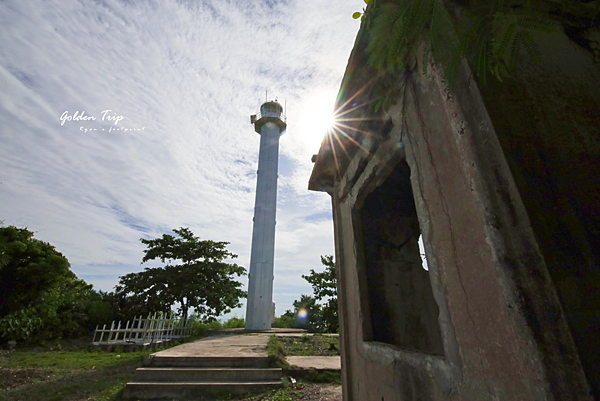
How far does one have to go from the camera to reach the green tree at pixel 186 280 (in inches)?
592

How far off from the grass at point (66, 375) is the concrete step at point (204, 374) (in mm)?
519

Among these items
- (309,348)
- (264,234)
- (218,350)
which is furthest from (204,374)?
(264,234)

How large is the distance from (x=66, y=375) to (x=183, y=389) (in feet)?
11.3

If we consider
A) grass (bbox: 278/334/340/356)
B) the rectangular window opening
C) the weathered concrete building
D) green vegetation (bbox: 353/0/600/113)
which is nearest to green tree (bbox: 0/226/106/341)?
grass (bbox: 278/334/340/356)

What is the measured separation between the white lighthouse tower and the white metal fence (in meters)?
4.39

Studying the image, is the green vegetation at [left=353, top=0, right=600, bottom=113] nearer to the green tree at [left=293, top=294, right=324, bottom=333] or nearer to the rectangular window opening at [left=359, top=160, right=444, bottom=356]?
the rectangular window opening at [left=359, top=160, right=444, bottom=356]

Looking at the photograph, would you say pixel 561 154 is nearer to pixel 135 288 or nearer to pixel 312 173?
pixel 312 173

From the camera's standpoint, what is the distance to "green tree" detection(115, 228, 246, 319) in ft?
49.3

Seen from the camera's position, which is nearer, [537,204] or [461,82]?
[537,204]

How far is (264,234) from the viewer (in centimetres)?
1834

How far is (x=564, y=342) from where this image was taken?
974mm

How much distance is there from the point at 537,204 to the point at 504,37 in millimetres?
759

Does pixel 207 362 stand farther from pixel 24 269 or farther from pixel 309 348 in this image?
pixel 24 269

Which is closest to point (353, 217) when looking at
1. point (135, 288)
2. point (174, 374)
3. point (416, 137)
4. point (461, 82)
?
point (416, 137)
